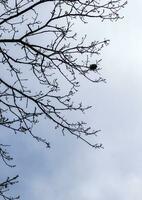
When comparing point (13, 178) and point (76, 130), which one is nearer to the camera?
point (13, 178)

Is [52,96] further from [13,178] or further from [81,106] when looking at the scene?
[13,178]

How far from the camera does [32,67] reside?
376 inches

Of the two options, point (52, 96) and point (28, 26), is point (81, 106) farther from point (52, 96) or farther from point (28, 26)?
point (28, 26)

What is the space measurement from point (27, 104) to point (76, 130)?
883 mm

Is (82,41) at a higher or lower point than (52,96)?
higher

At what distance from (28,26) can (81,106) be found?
1.48 metres

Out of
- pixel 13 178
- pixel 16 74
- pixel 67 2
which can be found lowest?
pixel 13 178

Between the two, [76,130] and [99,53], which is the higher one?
[99,53]

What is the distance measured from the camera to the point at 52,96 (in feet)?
30.6

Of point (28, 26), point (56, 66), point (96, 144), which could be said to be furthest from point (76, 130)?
point (28, 26)

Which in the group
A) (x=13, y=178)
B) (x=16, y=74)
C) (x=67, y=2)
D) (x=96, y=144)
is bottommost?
(x=13, y=178)

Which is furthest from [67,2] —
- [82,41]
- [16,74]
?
[16,74]

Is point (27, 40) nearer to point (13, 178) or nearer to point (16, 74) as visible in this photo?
point (16, 74)

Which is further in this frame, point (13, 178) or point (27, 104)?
point (27, 104)
